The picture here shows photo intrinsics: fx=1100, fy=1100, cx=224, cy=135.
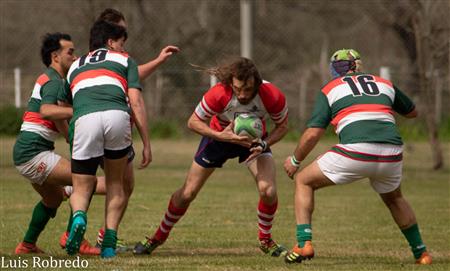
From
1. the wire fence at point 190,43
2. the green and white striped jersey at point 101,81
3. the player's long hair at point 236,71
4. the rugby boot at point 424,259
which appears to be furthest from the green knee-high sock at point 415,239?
the wire fence at point 190,43

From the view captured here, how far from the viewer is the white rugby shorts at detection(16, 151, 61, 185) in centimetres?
850

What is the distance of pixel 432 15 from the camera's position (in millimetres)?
17625

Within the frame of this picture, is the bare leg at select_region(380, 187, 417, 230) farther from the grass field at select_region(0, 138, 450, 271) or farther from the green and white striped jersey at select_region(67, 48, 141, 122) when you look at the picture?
the green and white striped jersey at select_region(67, 48, 141, 122)

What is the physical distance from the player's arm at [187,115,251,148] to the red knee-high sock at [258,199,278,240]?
65 centimetres

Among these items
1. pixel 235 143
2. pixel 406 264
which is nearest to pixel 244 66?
pixel 235 143

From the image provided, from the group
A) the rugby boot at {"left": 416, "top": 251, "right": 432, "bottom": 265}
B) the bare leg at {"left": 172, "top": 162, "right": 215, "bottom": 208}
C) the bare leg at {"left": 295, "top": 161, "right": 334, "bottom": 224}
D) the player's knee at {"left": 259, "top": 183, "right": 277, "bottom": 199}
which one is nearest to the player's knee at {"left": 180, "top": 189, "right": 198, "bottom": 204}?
the bare leg at {"left": 172, "top": 162, "right": 215, "bottom": 208}

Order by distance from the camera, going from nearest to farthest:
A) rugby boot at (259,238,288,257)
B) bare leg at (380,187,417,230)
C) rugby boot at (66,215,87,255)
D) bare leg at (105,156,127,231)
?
1. rugby boot at (66,215,87,255)
2. bare leg at (105,156,127,231)
3. bare leg at (380,187,417,230)
4. rugby boot at (259,238,288,257)

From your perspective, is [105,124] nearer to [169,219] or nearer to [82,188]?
[82,188]

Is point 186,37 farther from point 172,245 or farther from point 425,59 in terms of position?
point 172,245

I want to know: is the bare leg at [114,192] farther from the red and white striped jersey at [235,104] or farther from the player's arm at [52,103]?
the red and white striped jersey at [235,104]

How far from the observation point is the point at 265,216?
8.80 meters

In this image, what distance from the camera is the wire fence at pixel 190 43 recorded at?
21.9 m

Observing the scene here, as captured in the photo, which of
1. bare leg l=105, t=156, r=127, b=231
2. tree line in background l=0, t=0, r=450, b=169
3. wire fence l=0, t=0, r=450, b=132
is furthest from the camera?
wire fence l=0, t=0, r=450, b=132

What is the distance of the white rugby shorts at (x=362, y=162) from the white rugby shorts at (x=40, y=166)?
2123mm
